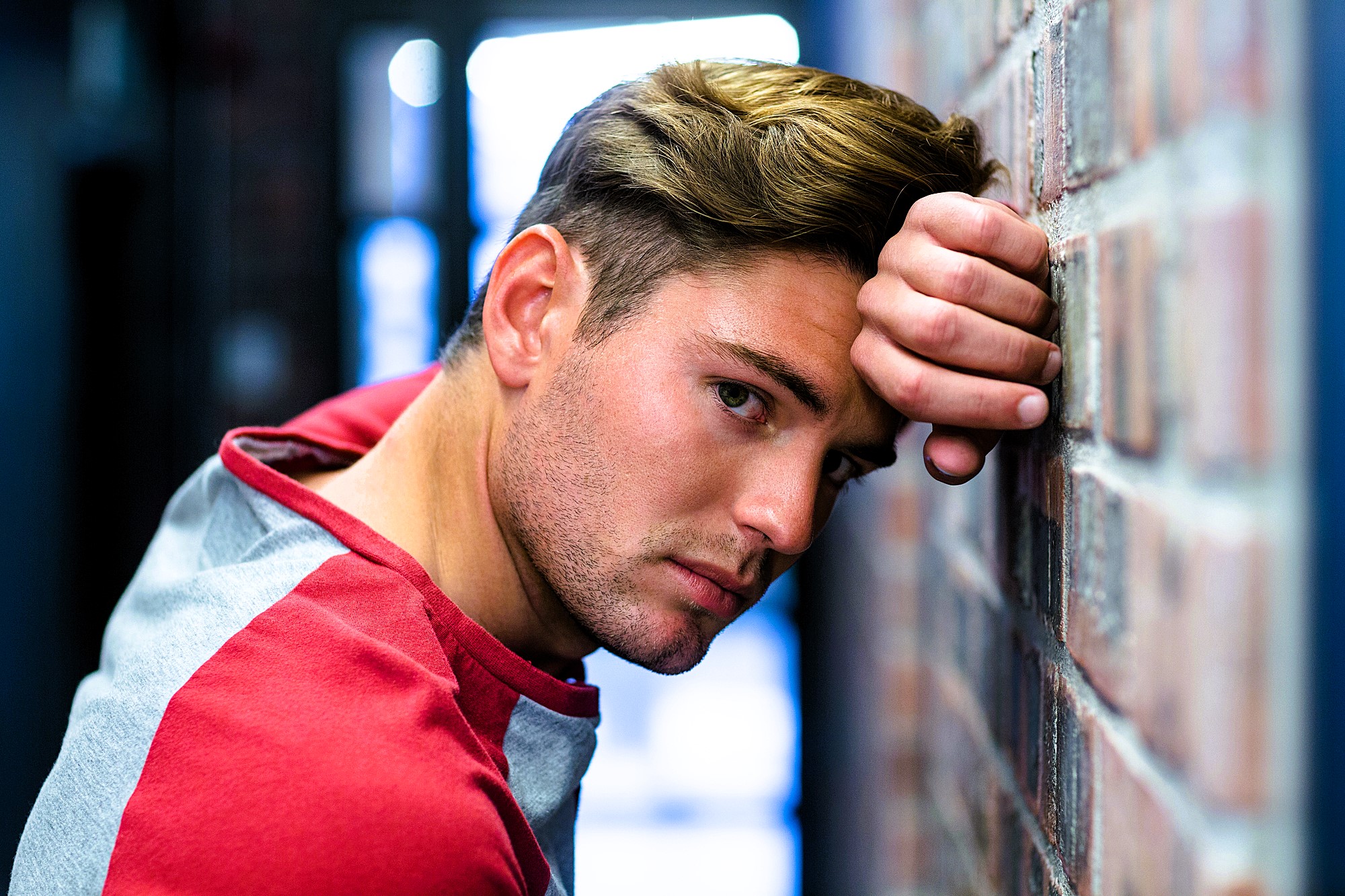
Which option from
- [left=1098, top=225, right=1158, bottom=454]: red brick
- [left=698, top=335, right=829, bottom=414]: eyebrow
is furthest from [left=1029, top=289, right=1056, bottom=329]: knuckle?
[left=698, top=335, right=829, bottom=414]: eyebrow

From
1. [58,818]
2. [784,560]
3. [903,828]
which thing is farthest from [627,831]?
[58,818]

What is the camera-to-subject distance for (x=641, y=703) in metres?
3.26

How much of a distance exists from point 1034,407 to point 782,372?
27 centimetres

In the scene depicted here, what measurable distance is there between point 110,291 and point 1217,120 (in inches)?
121

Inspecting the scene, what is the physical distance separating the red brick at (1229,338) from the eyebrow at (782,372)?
20.9 inches

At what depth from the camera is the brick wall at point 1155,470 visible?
1.58ft

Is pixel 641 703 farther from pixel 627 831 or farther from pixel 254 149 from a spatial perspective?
pixel 254 149

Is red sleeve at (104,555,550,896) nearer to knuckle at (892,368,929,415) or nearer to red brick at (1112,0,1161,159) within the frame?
knuckle at (892,368,929,415)

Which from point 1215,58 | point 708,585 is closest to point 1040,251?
point 1215,58

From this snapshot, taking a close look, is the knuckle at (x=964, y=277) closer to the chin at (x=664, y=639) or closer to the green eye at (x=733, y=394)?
the green eye at (x=733, y=394)

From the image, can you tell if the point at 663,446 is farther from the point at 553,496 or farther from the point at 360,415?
the point at 360,415

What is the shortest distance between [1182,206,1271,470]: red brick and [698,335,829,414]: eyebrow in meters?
0.53

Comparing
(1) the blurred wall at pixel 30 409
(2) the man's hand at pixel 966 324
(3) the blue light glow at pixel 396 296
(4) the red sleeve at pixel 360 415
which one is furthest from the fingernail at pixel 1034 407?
(3) the blue light glow at pixel 396 296

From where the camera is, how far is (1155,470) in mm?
589
